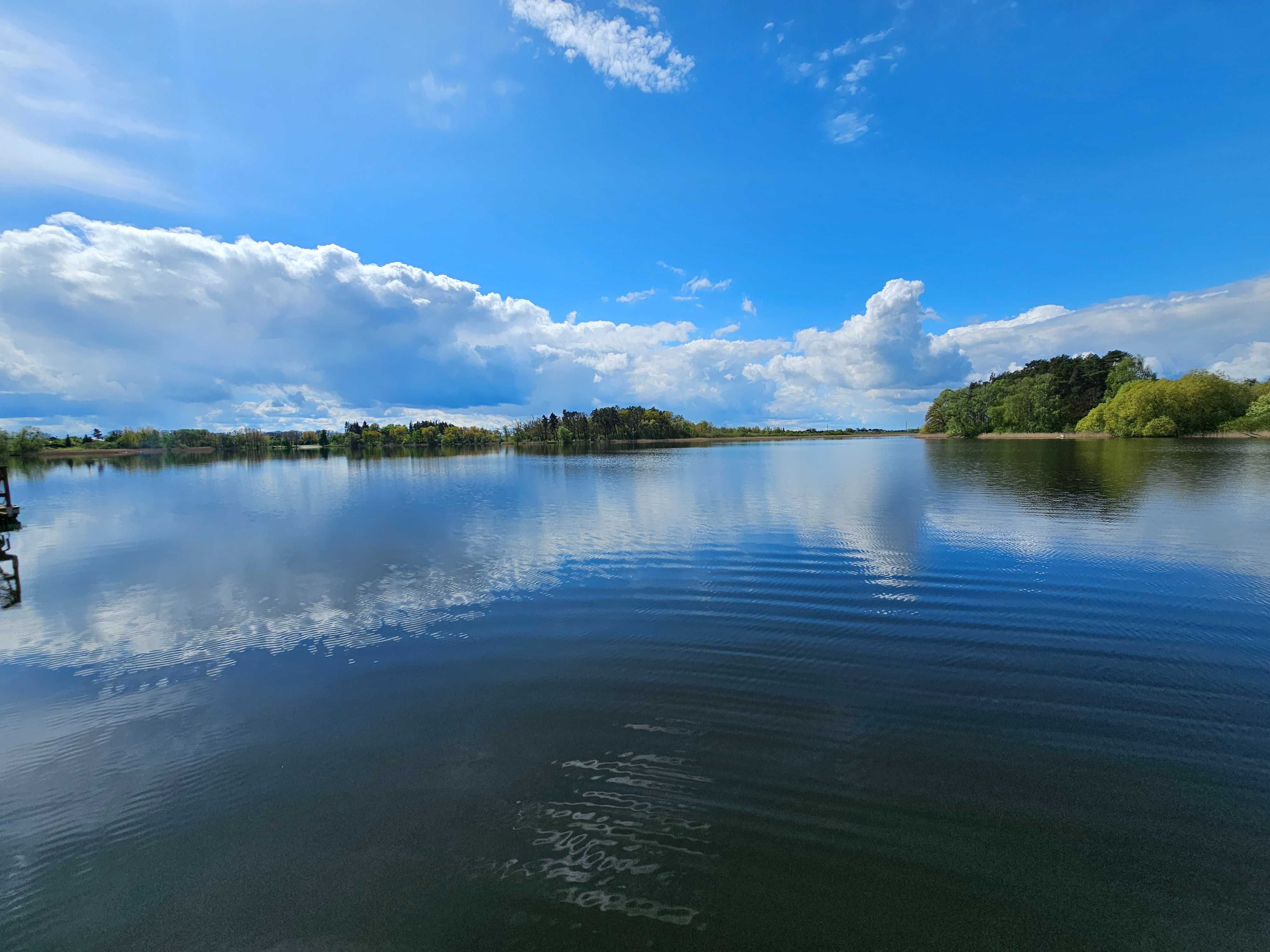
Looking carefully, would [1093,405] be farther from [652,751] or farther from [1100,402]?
[652,751]

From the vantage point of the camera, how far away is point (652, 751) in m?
6.73

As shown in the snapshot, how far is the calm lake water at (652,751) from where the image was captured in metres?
4.56

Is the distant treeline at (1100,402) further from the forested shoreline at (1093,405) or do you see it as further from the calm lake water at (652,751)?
the calm lake water at (652,751)

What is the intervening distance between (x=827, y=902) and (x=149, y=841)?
22.2 feet

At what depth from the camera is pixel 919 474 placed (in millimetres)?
42875

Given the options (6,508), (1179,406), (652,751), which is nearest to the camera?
(652,751)

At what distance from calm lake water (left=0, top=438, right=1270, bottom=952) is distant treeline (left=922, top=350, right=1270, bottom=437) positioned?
116021mm

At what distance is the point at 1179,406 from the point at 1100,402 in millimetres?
22242

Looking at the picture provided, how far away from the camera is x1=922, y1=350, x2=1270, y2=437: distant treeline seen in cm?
9962

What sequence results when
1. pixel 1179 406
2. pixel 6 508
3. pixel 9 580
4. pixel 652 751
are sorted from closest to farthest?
1. pixel 652 751
2. pixel 9 580
3. pixel 6 508
4. pixel 1179 406

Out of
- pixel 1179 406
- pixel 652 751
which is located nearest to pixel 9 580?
pixel 652 751

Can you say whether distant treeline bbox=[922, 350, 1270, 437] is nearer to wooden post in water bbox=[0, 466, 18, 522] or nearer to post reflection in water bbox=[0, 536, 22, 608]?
post reflection in water bbox=[0, 536, 22, 608]

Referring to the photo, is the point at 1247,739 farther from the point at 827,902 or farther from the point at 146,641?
the point at 146,641

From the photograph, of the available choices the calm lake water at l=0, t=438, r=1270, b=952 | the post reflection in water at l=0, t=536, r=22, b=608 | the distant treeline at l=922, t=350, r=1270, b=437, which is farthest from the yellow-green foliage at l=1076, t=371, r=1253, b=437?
the post reflection in water at l=0, t=536, r=22, b=608
